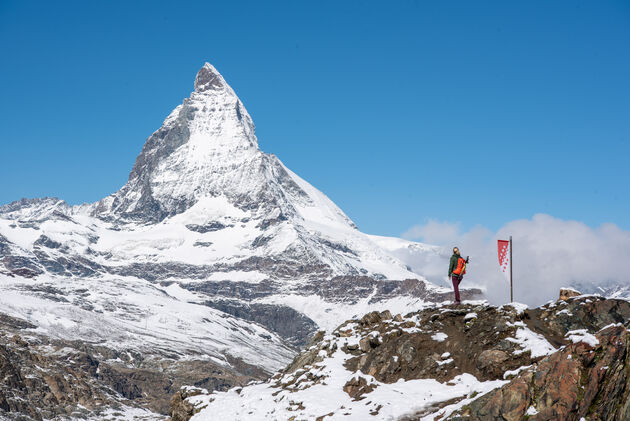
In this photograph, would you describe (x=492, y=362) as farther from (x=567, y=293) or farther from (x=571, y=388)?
(x=571, y=388)

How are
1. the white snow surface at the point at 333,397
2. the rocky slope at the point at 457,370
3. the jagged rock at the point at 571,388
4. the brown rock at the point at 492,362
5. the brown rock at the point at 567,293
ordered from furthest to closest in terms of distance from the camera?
the brown rock at the point at 567,293 < the brown rock at the point at 492,362 < the white snow surface at the point at 333,397 < the rocky slope at the point at 457,370 < the jagged rock at the point at 571,388

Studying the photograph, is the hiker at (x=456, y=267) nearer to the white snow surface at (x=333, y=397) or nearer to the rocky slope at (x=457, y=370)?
the rocky slope at (x=457, y=370)

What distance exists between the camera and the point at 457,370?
41.3 meters

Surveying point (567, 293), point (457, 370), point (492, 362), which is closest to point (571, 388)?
point (492, 362)

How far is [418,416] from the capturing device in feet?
120

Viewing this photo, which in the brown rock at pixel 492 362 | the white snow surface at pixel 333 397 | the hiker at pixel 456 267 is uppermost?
the hiker at pixel 456 267

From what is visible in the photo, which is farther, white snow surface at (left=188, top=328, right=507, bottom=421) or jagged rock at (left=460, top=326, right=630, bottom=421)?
white snow surface at (left=188, top=328, right=507, bottom=421)

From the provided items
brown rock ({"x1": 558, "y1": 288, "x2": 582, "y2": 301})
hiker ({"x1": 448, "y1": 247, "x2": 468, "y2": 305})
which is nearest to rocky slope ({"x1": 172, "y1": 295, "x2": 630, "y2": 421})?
brown rock ({"x1": 558, "y1": 288, "x2": 582, "y2": 301})

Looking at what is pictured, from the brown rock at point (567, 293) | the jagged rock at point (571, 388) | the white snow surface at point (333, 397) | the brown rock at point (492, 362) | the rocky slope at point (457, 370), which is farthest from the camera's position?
the brown rock at point (567, 293)

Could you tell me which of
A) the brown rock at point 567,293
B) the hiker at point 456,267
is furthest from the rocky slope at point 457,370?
the hiker at point 456,267

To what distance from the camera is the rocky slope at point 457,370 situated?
29531mm

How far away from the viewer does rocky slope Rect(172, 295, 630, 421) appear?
96.9 feet

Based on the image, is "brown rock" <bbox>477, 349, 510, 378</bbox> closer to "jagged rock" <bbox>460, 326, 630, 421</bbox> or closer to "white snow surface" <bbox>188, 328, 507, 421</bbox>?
"white snow surface" <bbox>188, 328, 507, 421</bbox>

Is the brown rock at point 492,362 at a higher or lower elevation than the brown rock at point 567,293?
lower
